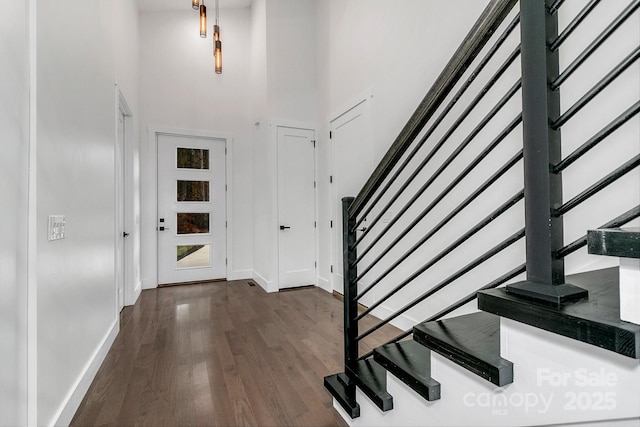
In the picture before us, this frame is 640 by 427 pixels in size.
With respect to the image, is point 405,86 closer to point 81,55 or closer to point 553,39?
point 553,39

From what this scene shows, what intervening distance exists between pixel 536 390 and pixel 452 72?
0.99 metres

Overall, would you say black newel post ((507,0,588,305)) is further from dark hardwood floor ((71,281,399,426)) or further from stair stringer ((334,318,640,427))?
dark hardwood floor ((71,281,399,426))

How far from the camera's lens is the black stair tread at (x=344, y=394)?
162 centimetres

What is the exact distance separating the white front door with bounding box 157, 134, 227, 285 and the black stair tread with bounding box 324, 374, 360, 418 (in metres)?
3.64

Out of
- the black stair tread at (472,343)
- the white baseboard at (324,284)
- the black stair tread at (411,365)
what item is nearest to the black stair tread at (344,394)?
the black stair tread at (411,365)

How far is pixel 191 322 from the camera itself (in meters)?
3.24

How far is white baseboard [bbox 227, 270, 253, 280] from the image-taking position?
5.07m

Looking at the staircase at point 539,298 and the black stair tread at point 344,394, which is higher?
the staircase at point 539,298

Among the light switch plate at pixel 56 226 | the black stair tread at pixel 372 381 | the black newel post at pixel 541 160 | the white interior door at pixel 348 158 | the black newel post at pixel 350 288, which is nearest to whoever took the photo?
the black newel post at pixel 541 160

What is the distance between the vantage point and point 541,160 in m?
0.83

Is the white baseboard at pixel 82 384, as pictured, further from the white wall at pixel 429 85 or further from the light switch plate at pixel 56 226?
the white wall at pixel 429 85

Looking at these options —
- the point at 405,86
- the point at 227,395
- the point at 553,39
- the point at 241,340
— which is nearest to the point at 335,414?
Answer: the point at 227,395

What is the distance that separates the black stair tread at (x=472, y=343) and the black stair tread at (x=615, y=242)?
39 centimetres

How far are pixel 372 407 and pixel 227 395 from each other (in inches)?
37.8
